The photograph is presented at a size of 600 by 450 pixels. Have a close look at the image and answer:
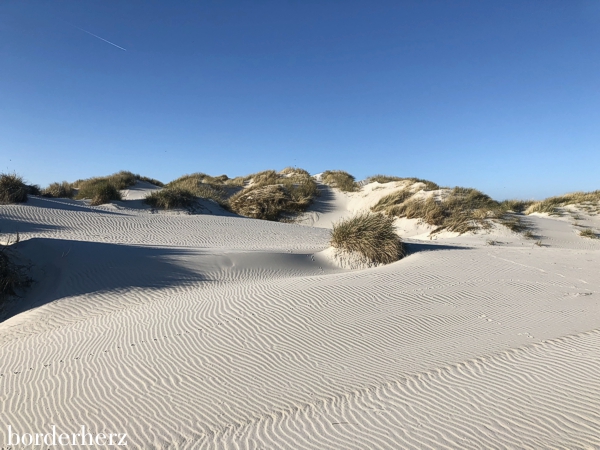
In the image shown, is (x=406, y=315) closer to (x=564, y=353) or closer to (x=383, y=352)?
(x=383, y=352)

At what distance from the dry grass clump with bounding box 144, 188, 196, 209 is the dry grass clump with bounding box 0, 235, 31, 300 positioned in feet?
29.0

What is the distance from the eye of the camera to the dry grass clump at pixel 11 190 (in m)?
12.2

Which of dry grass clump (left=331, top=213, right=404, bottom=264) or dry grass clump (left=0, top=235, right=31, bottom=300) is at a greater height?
dry grass clump (left=331, top=213, right=404, bottom=264)

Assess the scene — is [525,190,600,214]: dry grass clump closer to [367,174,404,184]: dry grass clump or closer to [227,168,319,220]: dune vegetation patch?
[367,174,404,184]: dry grass clump

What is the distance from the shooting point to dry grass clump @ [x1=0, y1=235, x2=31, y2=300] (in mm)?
5958

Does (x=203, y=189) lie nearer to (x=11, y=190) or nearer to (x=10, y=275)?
(x=11, y=190)

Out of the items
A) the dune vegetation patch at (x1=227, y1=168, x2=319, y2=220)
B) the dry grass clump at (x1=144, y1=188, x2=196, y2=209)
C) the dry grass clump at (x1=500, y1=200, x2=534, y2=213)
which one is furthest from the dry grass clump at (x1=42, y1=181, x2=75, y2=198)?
the dry grass clump at (x1=500, y1=200, x2=534, y2=213)

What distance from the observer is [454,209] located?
16.2 metres

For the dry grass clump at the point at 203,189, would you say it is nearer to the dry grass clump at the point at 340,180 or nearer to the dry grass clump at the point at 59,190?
the dry grass clump at the point at 59,190

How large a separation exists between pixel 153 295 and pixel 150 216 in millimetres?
7163

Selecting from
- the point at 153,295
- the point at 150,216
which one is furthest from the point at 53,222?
the point at 153,295

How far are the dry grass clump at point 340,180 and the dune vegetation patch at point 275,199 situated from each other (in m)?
1.73

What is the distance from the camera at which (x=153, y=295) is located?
20.6 feet

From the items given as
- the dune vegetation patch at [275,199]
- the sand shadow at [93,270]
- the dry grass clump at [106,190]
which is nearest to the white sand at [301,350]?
the sand shadow at [93,270]
